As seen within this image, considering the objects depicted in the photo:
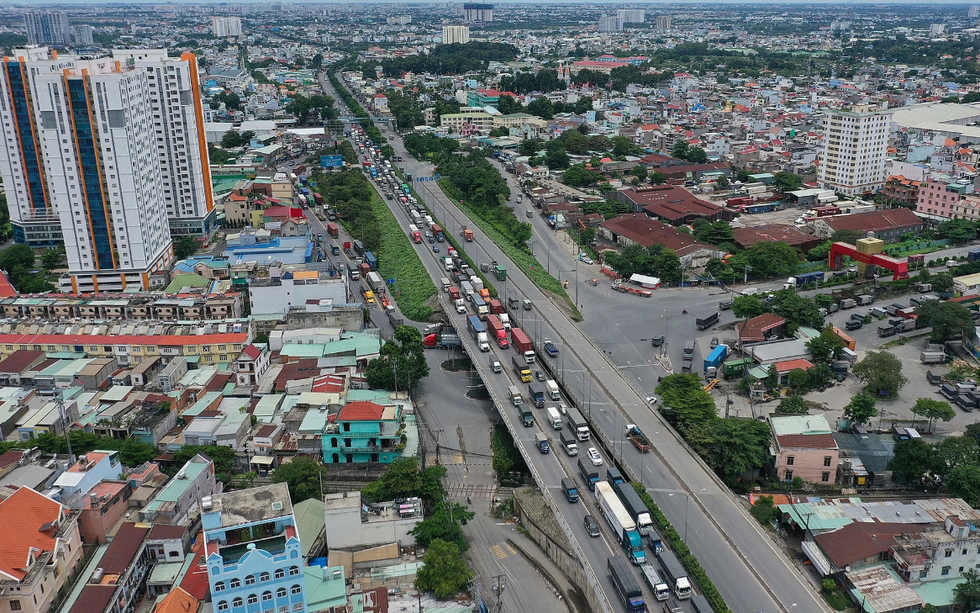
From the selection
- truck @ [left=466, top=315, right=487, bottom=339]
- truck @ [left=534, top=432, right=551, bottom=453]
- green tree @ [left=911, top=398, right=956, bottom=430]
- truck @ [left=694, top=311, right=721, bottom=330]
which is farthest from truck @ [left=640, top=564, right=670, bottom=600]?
truck @ [left=694, top=311, right=721, bottom=330]

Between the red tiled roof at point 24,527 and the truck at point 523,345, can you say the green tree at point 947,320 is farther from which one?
the red tiled roof at point 24,527

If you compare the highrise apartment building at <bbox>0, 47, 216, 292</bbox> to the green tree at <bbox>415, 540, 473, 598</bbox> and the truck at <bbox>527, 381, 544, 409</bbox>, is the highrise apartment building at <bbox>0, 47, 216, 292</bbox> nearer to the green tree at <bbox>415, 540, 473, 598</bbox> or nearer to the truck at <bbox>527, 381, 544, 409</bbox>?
the truck at <bbox>527, 381, 544, 409</bbox>

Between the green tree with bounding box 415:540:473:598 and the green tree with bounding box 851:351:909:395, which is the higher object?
the green tree with bounding box 851:351:909:395

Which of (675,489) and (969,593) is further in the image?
(675,489)

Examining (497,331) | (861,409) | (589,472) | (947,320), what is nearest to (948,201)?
(947,320)

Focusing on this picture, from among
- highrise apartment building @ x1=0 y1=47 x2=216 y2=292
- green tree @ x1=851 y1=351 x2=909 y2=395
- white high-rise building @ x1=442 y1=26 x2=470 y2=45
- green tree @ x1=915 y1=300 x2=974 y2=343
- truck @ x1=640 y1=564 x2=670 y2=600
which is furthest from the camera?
white high-rise building @ x1=442 y1=26 x2=470 y2=45

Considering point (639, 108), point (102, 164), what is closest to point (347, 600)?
point (102, 164)

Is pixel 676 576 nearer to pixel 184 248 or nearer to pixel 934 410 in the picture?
pixel 934 410

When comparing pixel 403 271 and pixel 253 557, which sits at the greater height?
pixel 253 557

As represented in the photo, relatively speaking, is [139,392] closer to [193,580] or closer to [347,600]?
[193,580]
